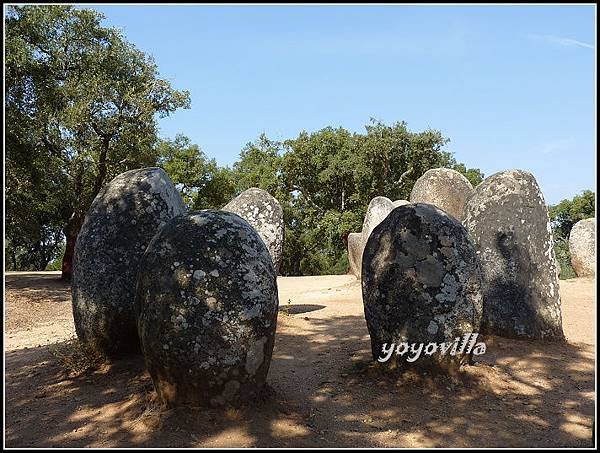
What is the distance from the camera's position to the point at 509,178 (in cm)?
977

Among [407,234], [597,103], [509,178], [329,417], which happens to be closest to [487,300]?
[509,178]

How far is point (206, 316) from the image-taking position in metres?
5.20

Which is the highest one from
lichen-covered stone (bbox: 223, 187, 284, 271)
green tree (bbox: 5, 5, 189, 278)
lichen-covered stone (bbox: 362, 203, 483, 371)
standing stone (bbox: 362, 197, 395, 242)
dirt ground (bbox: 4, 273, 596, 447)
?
green tree (bbox: 5, 5, 189, 278)

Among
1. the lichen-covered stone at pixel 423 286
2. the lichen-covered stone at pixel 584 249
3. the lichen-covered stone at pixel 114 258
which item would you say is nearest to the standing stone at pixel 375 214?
the lichen-covered stone at pixel 584 249

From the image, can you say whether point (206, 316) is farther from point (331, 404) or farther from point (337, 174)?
point (337, 174)

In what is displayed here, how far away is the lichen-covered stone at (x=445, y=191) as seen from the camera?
1719 cm

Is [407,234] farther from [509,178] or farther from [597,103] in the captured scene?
[509,178]

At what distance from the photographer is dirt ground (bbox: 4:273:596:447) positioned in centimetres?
509

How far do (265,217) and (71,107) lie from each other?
397 inches

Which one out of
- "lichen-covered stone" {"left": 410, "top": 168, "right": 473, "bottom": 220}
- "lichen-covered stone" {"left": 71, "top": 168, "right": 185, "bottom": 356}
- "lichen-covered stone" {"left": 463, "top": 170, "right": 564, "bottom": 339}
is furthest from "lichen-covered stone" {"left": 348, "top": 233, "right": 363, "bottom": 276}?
"lichen-covered stone" {"left": 71, "top": 168, "right": 185, "bottom": 356}

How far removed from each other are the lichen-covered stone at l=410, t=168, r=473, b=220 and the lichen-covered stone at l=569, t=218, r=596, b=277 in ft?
19.4

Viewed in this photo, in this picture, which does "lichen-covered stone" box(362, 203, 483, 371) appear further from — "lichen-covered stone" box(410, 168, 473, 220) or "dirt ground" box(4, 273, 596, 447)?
"lichen-covered stone" box(410, 168, 473, 220)

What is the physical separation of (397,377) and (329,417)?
1.43 meters

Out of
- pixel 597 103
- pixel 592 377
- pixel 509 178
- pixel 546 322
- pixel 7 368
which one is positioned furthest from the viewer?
pixel 509 178
